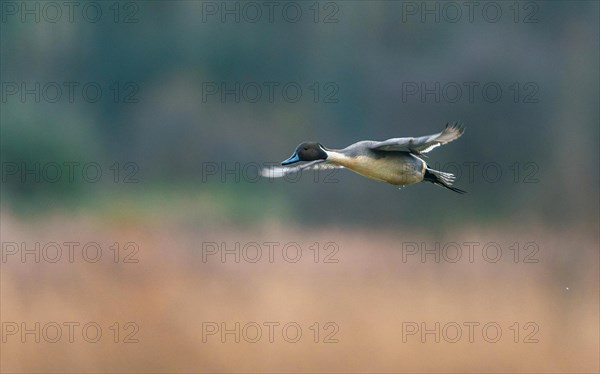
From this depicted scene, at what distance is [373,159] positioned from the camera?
331 centimetres

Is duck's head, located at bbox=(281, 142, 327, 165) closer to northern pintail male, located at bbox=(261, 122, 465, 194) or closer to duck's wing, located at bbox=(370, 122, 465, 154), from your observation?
northern pintail male, located at bbox=(261, 122, 465, 194)

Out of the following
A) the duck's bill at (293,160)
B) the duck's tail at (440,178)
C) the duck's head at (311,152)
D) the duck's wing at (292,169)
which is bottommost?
the duck's tail at (440,178)

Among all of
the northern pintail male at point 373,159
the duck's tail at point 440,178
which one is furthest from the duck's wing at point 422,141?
the duck's tail at point 440,178

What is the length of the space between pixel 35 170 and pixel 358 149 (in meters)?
4.11

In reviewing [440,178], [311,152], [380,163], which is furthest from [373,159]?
[440,178]

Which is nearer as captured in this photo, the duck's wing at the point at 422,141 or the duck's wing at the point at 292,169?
the duck's wing at the point at 422,141

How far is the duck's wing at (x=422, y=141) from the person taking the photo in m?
3.02

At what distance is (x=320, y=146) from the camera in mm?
3340

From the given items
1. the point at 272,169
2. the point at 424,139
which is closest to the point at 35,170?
the point at 272,169

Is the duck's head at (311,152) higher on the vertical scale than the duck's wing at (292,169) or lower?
higher

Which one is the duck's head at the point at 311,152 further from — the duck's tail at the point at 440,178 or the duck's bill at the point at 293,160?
the duck's tail at the point at 440,178

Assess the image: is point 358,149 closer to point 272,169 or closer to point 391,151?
point 391,151

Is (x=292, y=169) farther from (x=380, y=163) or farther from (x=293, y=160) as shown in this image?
(x=380, y=163)

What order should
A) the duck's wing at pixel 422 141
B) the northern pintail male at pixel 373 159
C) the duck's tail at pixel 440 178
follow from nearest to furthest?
the duck's wing at pixel 422 141
the northern pintail male at pixel 373 159
the duck's tail at pixel 440 178
